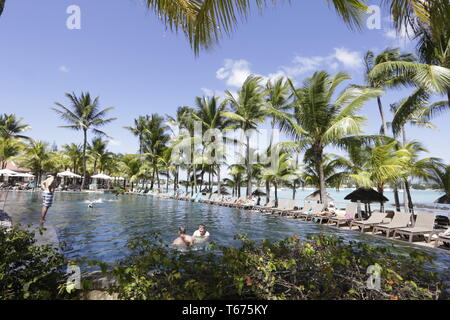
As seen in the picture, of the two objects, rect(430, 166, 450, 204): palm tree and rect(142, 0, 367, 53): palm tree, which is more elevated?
rect(142, 0, 367, 53): palm tree

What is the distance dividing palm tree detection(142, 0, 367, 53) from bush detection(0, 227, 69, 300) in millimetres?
3512

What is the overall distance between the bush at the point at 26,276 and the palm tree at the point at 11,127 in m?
38.4

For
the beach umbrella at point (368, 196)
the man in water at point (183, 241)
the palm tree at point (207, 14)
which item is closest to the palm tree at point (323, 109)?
the beach umbrella at point (368, 196)

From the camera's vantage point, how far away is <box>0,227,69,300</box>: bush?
7.31 feet

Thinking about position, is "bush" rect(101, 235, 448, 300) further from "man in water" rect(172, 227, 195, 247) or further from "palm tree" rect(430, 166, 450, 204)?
"palm tree" rect(430, 166, 450, 204)

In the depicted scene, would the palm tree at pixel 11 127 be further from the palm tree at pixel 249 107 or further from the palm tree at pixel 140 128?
the palm tree at pixel 249 107

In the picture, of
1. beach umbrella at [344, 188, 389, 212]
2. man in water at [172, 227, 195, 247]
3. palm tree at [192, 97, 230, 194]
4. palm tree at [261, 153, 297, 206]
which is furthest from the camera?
palm tree at [192, 97, 230, 194]

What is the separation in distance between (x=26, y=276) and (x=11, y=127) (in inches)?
1578

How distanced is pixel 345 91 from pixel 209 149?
1550 centimetres

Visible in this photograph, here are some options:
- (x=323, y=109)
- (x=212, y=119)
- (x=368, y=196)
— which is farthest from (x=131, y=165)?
(x=368, y=196)

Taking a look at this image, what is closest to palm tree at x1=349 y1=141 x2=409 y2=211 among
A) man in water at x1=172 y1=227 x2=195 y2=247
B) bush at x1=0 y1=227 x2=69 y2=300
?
man in water at x1=172 y1=227 x2=195 y2=247

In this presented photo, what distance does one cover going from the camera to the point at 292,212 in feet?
50.0

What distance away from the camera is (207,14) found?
3.38 meters
